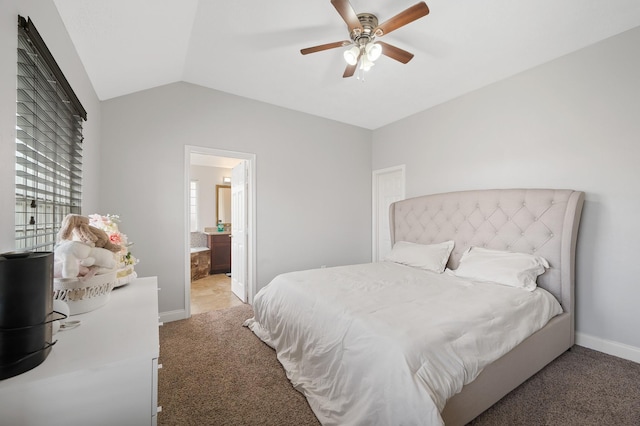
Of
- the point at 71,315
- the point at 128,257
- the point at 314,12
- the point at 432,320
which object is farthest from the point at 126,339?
the point at 314,12

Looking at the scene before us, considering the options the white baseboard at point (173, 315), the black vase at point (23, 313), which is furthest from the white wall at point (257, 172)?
the black vase at point (23, 313)

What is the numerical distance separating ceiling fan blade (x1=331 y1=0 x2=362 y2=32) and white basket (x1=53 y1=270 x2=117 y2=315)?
1.89 meters

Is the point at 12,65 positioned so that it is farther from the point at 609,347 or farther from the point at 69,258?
the point at 609,347

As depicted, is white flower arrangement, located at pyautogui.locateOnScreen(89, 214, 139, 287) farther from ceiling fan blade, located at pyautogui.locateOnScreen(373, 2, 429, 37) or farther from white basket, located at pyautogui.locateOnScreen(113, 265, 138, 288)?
ceiling fan blade, located at pyautogui.locateOnScreen(373, 2, 429, 37)

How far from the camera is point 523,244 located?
246 cm

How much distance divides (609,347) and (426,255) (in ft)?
5.10

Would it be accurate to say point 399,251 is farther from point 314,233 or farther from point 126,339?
point 126,339

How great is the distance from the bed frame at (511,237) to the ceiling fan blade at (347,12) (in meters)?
2.14

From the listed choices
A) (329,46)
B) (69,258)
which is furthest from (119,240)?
(329,46)

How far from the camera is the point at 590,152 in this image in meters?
2.24

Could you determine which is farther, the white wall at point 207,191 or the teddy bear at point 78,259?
the white wall at point 207,191

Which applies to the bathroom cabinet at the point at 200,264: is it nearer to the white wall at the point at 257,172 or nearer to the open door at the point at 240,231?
the open door at the point at 240,231

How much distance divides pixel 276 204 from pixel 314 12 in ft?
7.17

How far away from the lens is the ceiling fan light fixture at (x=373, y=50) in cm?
185
